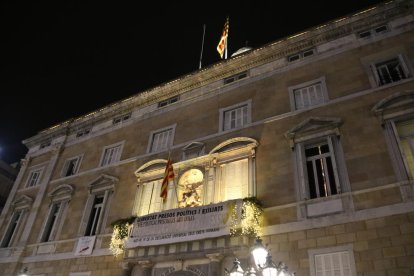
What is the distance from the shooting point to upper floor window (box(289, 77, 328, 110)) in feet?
49.8

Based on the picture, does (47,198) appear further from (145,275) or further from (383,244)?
(383,244)

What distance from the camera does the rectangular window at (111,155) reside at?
2092cm

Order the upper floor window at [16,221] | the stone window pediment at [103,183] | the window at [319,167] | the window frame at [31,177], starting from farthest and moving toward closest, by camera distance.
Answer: the window frame at [31,177]
the upper floor window at [16,221]
the stone window pediment at [103,183]
the window at [319,167]

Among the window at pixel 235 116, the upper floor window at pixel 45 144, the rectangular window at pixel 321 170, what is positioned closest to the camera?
the rectangular window at pixel 321 170

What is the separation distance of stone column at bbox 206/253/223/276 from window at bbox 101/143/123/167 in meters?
9.97

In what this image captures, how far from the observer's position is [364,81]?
14219 millimetres

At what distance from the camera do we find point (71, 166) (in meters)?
23.3

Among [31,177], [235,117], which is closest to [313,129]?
[235,117]

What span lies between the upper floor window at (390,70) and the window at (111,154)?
14.7 meters

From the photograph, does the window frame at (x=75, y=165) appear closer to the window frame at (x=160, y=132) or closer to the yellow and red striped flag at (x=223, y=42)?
the window frame at (x=160, y=132)

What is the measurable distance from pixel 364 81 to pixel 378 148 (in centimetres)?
346

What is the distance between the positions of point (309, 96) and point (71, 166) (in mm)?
16601

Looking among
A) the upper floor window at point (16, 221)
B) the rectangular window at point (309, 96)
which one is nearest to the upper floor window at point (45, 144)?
the upper floor window at point (16, 221)

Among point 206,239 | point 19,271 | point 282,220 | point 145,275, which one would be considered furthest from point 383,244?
point 19,271
